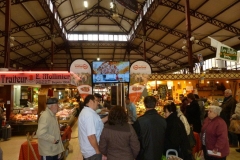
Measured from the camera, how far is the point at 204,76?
32.4 ft

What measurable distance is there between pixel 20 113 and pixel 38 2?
263 inches

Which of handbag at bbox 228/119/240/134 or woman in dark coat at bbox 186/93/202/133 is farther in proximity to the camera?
handbag at bbox 228/119/240/134

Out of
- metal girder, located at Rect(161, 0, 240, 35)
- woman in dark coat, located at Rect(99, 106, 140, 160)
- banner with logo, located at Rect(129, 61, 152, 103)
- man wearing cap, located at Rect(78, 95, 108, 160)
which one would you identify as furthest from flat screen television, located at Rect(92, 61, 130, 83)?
metal girder, located at Rect(161, 0, 240, 35)

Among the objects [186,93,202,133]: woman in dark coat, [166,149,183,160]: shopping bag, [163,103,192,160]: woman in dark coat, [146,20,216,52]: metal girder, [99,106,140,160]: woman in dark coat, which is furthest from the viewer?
[146,20,216,52]: metal girder

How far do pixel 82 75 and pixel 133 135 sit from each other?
3111 mm

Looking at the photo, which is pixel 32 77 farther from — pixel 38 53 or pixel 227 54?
pixel 38 53

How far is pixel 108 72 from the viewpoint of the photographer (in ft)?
17.8

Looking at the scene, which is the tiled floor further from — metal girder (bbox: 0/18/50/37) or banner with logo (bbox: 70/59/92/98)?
metal girder (bbox: 0/18/50/37)

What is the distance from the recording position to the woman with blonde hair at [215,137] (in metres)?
3.23

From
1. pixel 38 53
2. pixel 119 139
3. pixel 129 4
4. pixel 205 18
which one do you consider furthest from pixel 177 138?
pixel 38 53

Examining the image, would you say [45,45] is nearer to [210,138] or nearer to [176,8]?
[176,8]

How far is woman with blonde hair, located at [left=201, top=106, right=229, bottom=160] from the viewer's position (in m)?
3.23

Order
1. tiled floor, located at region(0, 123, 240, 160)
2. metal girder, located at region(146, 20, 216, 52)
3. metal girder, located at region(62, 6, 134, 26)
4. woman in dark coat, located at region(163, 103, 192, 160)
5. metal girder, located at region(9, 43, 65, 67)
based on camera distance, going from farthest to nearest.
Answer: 1. metal girder, located at region(9, 43, 65, 67)
2. metal girder, located at region(62, 6, 134, 26)
3. metal girder, located at region(146, 20, 216, 52)
4. tiled floor, located at region(0, 123, 240, 160)
5. woman in dark coat, located at region(163, 103, 192, 160)

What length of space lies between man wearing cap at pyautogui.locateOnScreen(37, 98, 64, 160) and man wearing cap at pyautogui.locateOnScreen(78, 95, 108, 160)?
1.77 ft
